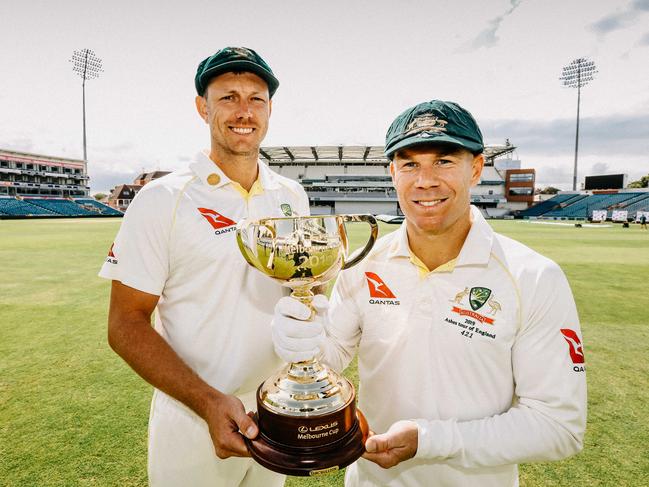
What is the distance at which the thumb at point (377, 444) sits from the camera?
1.31m

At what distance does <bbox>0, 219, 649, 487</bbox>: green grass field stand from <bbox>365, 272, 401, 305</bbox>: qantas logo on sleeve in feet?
4.88

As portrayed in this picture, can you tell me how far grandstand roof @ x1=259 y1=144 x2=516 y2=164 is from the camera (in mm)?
55375

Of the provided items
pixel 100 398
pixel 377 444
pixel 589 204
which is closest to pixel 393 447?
pixel 377 444

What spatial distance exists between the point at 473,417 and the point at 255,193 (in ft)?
4.59

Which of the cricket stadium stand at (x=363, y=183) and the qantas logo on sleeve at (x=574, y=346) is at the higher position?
the cricket stadium stand at (x=363, y=183)

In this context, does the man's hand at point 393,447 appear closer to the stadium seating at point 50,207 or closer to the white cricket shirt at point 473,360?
the white cricket shirt at point 473,360

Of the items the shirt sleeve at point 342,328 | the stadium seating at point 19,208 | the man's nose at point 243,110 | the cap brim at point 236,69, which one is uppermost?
the stadium seating at point 19,208

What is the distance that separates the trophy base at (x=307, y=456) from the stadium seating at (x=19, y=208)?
162 ft

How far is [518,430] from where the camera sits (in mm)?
1344

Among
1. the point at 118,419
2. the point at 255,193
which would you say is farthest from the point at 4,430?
the point at 255,193

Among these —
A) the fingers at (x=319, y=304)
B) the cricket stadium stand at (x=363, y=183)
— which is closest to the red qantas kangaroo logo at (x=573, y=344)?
the fingers at (x=319, y=304)

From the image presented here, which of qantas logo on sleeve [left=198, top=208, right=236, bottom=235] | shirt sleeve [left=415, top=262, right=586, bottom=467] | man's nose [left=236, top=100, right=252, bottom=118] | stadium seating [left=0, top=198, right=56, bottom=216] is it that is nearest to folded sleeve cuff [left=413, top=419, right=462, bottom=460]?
shirt sleeve [left=415, top=262, right=586, bottom=467]

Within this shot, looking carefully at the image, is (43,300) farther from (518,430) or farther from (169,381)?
(518,430)

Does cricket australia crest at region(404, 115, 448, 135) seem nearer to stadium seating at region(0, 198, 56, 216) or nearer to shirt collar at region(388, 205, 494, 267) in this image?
shirt collar at region(388, 205, 494, 267)
